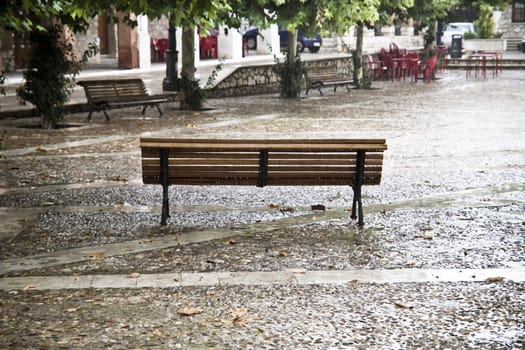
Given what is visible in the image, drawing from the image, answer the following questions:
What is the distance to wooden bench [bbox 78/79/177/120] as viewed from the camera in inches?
653

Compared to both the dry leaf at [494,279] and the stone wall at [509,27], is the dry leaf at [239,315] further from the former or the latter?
the stone wall at [509,27]

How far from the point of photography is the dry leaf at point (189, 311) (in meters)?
5.54

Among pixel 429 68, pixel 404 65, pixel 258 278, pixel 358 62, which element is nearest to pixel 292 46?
pixel 358 62

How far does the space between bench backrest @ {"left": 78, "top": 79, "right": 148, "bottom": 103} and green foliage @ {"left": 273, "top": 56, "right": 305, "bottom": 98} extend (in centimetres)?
502

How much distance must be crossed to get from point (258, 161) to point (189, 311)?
2611mm

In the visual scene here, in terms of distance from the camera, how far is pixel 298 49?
903 inches

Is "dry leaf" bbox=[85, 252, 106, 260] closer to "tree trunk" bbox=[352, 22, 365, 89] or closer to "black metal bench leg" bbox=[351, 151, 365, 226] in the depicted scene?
"black metal bench leg" bbox=[351, 151, 365, 226]

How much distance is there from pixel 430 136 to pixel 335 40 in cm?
3120

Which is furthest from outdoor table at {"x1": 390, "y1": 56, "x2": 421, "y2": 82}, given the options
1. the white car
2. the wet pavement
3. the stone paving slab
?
the stone paving slab

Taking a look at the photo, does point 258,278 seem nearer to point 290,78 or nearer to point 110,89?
point 110,89

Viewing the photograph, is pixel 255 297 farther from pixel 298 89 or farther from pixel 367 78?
pixel 367 78

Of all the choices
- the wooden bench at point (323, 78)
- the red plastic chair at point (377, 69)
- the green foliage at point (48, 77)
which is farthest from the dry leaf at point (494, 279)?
the red plastic chair at point (377, 69)

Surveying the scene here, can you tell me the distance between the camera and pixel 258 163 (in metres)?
7.94

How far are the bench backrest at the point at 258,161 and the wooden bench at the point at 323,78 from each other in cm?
1475
